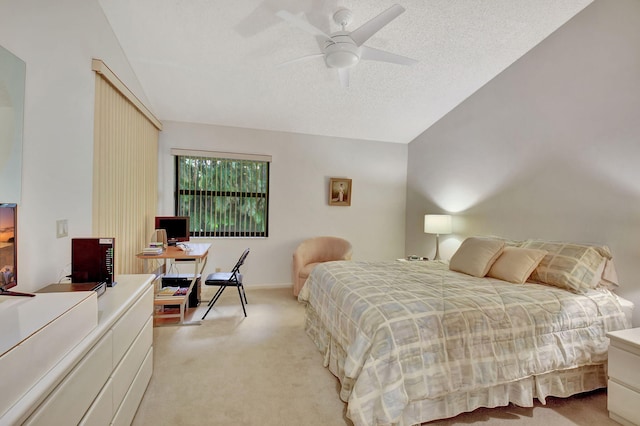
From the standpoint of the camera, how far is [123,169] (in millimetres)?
3037

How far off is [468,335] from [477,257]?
126 centimetres

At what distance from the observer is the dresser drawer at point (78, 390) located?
2.95ft

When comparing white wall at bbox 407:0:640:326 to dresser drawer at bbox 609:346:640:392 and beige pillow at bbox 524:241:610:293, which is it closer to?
beige pillow at bbox 524:241:610:293

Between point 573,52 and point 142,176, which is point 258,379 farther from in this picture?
point 573,52

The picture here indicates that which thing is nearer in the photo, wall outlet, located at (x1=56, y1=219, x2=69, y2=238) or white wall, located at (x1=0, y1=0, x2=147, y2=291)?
white wall, located at (x1=0, y1=0, x2=147, y2=291)

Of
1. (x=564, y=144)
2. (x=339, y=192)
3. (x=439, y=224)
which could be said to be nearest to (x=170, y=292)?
(x=339, y=192)

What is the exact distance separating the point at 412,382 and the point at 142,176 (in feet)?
11.7

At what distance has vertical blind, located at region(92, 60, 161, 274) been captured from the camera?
251 cm

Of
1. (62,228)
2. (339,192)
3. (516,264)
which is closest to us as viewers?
(62,228)

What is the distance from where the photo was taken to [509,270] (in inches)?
102

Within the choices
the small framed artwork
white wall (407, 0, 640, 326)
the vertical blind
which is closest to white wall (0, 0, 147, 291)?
the vertical blind

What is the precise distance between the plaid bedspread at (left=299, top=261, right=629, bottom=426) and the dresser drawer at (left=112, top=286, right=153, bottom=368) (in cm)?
122

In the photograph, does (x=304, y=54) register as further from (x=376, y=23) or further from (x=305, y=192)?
(x=305, y=192)

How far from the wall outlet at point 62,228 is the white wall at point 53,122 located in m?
0.03
